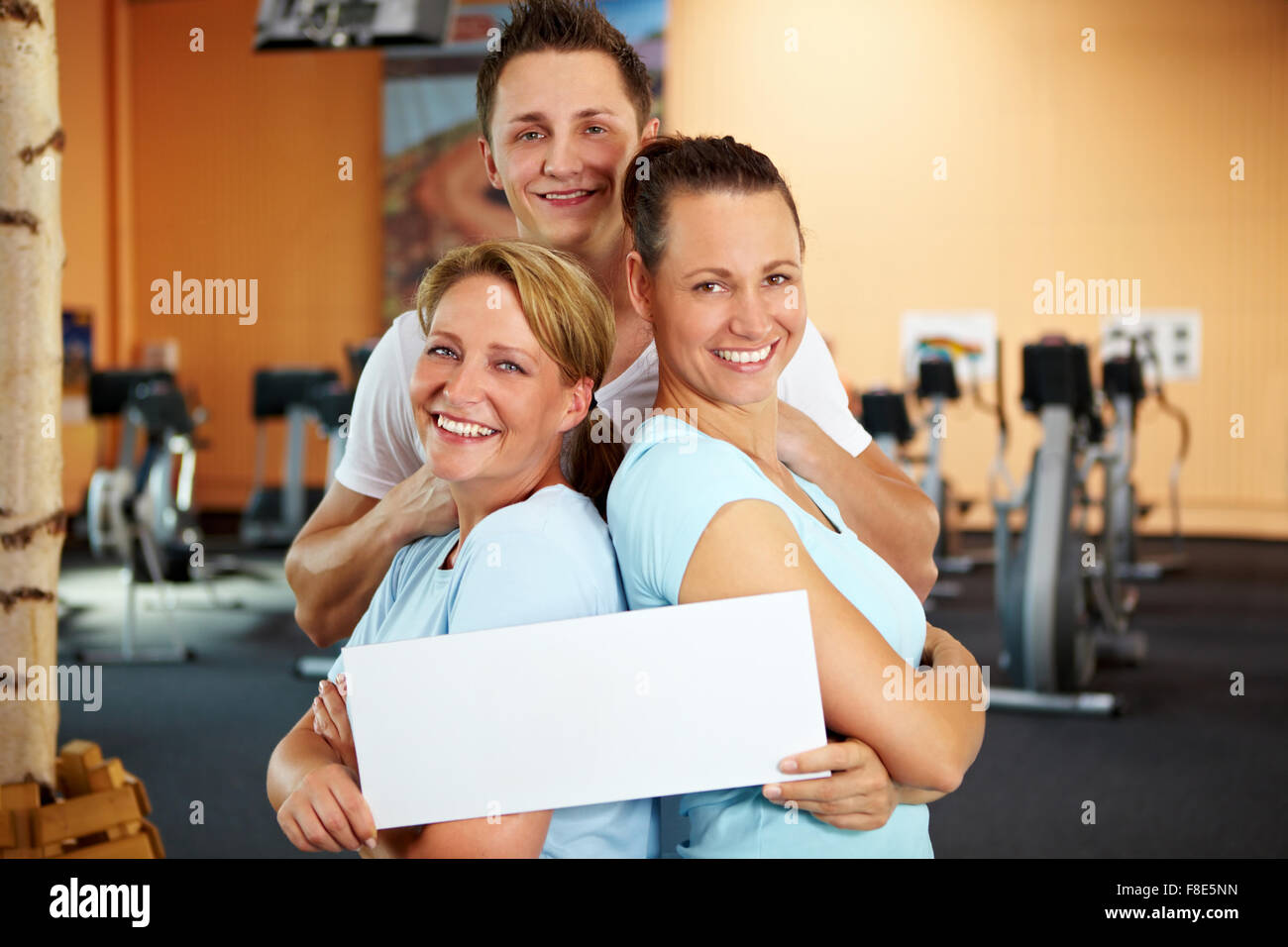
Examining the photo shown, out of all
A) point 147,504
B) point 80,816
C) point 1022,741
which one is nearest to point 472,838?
point 80,816

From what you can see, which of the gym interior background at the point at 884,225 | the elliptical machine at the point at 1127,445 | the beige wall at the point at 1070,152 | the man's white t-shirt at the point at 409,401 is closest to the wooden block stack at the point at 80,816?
the man's white t-shirt at the point at 409,401

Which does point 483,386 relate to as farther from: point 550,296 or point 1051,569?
point 1051,569

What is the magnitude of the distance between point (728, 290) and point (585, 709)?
0.50 m

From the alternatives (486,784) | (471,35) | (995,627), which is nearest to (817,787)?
(486,784)

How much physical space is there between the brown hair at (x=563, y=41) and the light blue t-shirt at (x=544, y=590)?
0.65 meters

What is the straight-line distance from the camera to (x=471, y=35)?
389 inches

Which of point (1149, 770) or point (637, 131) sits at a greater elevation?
point (637, 131)

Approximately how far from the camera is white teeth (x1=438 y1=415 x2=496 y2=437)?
136 centimetres

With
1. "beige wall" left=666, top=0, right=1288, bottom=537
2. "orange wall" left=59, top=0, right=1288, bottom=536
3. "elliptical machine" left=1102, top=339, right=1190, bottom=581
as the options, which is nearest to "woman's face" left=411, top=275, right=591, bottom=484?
"elliptical machine" left=1102, top=339, right=1190, bottom=581

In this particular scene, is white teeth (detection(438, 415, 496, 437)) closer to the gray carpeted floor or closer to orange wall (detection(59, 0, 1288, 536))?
the gray carpeted floor

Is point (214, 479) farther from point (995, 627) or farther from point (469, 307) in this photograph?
point (469, 307)

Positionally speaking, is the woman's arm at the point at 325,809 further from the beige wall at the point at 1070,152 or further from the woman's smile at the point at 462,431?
the beige wall at the point at 1070,152

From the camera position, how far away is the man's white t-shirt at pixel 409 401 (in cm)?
168

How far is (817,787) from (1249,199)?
8984 millimetres
